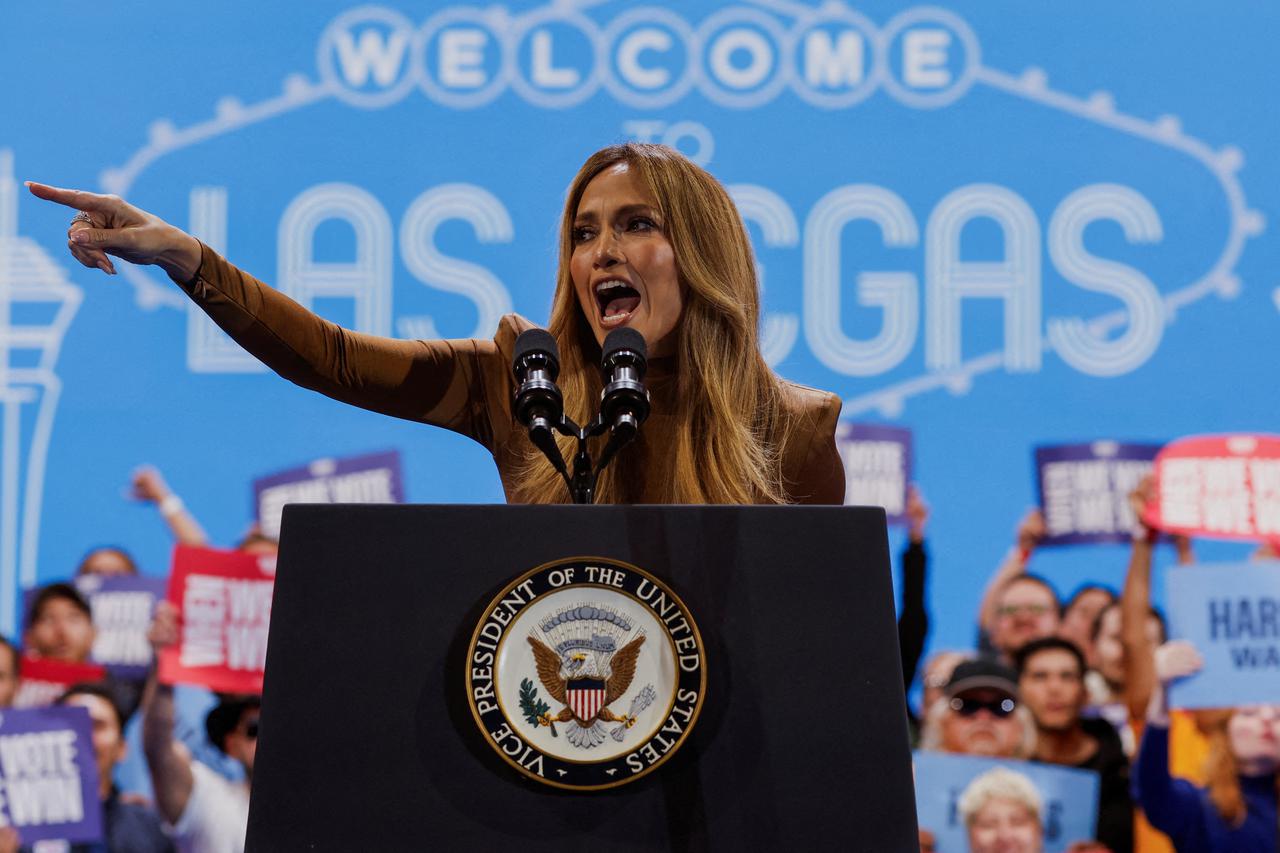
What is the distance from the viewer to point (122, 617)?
4254 millimetres

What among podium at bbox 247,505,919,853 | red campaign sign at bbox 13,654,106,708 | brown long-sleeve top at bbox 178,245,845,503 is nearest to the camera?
podium at bbox 247,505,919,853

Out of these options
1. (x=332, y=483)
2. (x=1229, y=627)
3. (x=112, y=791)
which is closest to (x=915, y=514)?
(x=1229, y=627)

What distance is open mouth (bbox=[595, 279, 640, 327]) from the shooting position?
1945 millimetres

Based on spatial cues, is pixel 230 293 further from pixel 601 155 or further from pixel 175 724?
pixel 175 724

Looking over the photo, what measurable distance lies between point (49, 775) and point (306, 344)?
2994 millimetres

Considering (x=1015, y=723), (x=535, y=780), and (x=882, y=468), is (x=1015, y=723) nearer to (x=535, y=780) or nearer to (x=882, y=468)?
(x=882, y=468)

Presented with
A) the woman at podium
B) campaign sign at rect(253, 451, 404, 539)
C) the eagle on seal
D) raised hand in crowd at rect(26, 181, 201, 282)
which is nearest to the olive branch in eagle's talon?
the eagle on seal

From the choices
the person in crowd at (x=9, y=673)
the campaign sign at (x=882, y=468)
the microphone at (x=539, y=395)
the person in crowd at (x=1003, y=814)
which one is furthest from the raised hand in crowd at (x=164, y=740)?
the microphone at (x=539, y=395)

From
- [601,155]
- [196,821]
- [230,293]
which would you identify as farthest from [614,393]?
[196,821]

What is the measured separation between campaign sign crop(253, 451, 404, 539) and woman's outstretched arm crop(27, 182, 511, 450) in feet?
7.18

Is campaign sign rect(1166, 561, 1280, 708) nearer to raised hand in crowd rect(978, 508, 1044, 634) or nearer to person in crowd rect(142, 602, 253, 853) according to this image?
raised hand in crowd rect(978, 508, 1044, 634)

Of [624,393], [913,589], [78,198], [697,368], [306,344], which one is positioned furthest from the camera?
[913,589]

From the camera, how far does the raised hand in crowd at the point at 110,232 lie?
5.22 feet

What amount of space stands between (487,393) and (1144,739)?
2.97 metres
